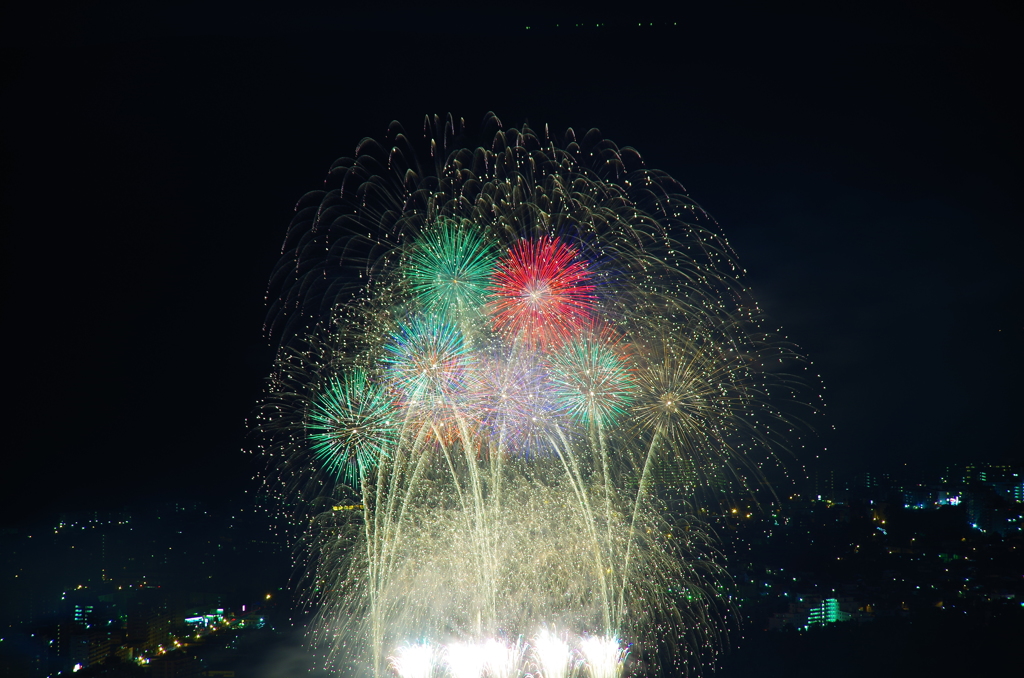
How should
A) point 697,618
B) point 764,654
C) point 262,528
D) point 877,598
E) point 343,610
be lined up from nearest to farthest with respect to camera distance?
point 343,610
point 764,654
point 697,618
point 877,598
point 262,528

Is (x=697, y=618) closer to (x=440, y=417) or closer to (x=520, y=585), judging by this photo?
(x=520, y=585)

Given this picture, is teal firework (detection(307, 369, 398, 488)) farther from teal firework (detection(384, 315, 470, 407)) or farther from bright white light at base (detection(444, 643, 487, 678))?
bright white light at base (detection(444, 643, 487, 678))

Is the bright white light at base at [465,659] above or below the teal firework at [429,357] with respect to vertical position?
below

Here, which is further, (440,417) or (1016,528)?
(1016,528)

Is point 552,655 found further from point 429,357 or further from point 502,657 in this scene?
point 429,357

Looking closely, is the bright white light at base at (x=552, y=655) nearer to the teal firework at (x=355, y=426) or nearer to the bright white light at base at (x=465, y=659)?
the bright white light at base at (x=465, y=659)

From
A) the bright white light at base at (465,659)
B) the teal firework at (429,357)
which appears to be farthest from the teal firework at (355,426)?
the bright white light at base at (465,659)

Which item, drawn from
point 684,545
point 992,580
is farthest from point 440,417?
point 992,580

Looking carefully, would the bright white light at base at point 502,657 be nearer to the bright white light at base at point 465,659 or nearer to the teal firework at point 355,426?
the bright white light at base at point 465,659

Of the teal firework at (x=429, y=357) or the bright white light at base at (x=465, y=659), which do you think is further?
the bright white light at base at (x=465, y=659)
